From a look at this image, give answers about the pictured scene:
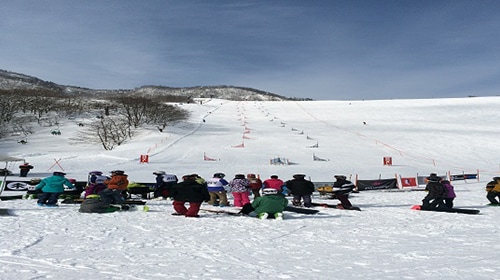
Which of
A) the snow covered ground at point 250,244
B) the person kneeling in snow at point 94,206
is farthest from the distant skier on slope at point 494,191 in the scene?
the person kneeling in snow at point 94,206

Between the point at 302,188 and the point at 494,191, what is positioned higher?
the point at 302,188

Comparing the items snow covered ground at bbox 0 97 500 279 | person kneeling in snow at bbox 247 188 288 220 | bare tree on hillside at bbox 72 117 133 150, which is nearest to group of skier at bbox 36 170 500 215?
person kneeling in snow at bbox 247 188 288 220

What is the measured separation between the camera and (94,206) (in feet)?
37.6

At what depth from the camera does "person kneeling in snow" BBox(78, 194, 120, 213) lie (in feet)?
37.4

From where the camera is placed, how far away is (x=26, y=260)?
19.1ft

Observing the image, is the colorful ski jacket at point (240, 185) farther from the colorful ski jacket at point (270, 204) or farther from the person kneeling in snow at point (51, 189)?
the person kneeling in snow at point (51, 189)

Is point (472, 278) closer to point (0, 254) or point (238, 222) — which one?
point (238, 222)

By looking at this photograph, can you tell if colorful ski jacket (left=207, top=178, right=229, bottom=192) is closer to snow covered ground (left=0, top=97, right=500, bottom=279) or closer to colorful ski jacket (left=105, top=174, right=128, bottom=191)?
snow covered ground (left=0, top=97, right=500, bottom=279)

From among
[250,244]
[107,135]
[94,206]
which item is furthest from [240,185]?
[107,135]

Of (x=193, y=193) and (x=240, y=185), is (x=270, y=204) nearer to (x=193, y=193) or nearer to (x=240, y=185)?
(x=193, y=193)

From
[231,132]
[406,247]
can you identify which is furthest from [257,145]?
[406,247]

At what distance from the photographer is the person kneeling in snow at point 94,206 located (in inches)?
449

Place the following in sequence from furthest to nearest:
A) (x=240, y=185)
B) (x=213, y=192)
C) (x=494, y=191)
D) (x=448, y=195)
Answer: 1. (x=494, y=191)
2. (x=213, y=192)
3. (x=240, y=185)
4. (x=448, y=195)

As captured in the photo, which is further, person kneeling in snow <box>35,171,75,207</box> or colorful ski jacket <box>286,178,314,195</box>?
colorful ski jacket <box>286,178,314,195</box>
